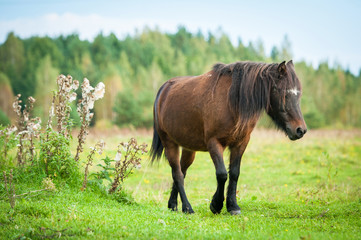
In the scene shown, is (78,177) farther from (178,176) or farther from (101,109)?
(101,109)

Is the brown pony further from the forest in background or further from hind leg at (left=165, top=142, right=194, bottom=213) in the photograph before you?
the forest in background

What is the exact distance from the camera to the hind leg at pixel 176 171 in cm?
616

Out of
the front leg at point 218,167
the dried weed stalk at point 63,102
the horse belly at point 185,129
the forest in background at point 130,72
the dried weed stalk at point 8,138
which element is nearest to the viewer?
the front leg at point 218,167

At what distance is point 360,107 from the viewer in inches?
2403

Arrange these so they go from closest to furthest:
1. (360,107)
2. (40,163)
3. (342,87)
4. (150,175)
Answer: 1. (40,163)
2. (150,175)
3. (360,107)
4. (342,87)

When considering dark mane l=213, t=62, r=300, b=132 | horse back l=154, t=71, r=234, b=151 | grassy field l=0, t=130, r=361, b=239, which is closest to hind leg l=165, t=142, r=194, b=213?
horse back l=154, t=71, r=234, b=151

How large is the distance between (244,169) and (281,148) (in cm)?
474

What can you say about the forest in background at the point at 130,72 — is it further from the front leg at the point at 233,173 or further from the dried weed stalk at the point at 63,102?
the front leg at the point at 233,173

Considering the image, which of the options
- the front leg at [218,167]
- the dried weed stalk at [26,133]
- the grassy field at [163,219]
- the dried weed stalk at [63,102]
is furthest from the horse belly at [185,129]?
the dried weed stalk at [26,133]

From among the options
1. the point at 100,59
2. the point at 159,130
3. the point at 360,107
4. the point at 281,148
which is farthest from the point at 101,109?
the point at 360,107

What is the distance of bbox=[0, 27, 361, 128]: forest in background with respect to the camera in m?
43.3

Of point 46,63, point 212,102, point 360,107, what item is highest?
point 46,63

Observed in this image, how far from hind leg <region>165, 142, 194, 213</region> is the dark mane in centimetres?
163

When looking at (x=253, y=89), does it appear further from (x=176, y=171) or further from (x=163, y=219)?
(x=163, y=219)
